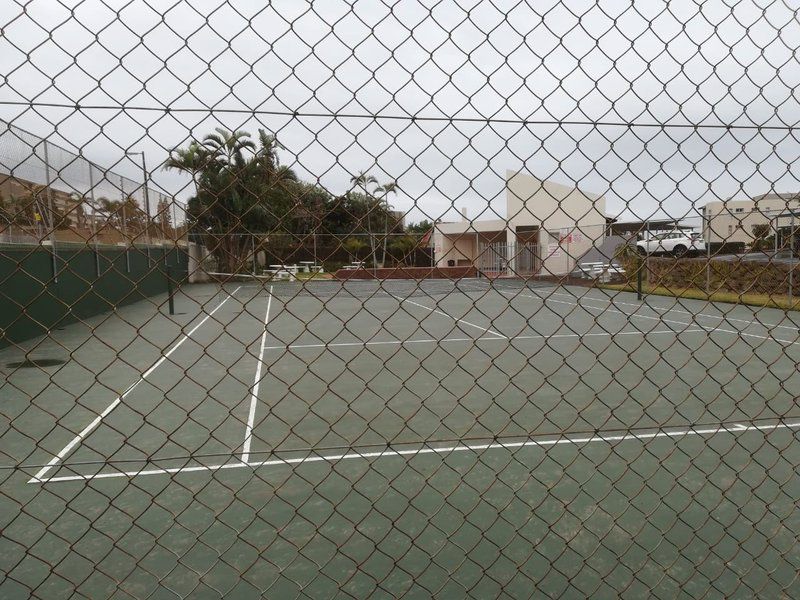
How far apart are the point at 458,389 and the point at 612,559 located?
365 cm

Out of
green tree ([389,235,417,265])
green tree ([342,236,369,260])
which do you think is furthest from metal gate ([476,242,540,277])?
green tree ([342,236,369,260])

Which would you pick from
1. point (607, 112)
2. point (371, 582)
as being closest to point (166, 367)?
point (371, 582)

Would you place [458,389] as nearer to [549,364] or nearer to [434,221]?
[549,364]

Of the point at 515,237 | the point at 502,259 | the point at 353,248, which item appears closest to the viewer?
the point at 515,237

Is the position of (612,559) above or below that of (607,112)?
below

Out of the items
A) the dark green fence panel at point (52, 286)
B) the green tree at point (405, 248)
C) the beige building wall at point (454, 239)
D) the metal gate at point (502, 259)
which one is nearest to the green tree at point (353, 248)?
the green tree at point (405, 248)

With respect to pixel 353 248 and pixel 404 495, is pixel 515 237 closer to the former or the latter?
pixel 404 495

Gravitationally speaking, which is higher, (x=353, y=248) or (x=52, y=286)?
(x=353, y=248)

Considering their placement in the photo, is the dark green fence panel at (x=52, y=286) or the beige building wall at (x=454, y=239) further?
the dark green fence panel at (x=52, y=286)

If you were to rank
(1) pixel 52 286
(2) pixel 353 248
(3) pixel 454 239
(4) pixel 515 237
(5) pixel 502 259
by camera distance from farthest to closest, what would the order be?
(1) pixel 52 286 < (2) pixel 353 248 < (3) pixel 454 239 < (5) pixel 502 259 < (4) pixel 515 237

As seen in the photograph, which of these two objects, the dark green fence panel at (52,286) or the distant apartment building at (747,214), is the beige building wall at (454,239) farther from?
the dark green fence panel at (52,286)

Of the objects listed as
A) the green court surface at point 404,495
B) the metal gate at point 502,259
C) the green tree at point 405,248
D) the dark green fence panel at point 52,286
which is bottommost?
the green court surface at point 404,495

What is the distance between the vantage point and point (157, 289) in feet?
68.4

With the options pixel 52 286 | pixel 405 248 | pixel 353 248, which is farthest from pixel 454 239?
pixel 52 286
